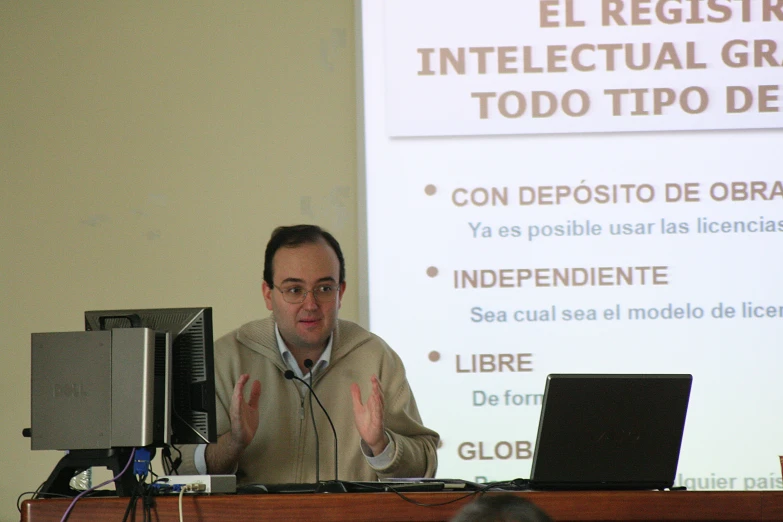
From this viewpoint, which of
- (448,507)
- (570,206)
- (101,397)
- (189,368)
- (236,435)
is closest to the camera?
(448,507)

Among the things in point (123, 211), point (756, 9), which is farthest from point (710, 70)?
point (123, 211)

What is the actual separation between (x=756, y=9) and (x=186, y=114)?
2.22 meters

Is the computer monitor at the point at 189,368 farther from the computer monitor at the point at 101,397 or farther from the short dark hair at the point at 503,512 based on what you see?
the short dark hair at the point at 503,512

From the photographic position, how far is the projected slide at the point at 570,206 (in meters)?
3.60

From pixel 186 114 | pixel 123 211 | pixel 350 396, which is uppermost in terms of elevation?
pixel 186 114

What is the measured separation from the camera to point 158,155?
385cm

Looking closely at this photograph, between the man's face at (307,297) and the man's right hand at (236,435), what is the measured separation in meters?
0.30

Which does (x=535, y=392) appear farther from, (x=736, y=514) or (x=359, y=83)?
(x=736, y=514)

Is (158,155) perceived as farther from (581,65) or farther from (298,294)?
(581,65)

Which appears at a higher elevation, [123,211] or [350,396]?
[123,211]

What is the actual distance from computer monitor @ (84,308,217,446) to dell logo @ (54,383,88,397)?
0.20m

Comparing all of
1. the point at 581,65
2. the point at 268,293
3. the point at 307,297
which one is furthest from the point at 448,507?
the point at 581,65

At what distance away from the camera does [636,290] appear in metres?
3.63

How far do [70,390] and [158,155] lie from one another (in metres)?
1.82
